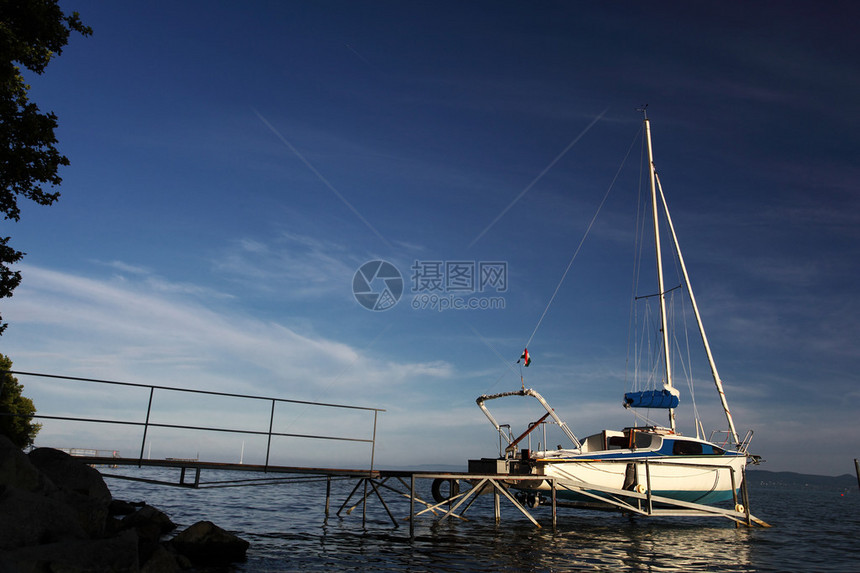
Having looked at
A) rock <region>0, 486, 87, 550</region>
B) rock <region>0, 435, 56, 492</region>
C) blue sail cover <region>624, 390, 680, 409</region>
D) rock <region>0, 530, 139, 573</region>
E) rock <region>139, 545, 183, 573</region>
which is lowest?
rock <region>139, 545, 183, 573</region>

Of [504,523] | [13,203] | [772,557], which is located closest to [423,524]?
[504,523]

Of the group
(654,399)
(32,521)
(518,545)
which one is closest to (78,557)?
(32,521)

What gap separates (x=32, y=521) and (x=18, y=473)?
1969mm

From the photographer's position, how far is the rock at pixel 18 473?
10.8 m

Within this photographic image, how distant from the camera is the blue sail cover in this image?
28.3 meters

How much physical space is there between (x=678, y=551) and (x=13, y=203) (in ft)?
76.5

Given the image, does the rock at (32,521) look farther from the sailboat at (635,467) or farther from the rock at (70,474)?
the sailboat at (635,467)

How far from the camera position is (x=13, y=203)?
1587 centimetres

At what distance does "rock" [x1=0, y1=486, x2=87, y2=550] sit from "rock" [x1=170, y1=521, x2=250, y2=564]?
4319 mm

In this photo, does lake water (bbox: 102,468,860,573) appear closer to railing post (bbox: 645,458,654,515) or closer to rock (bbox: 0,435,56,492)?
railing post (bbox: 645,458,654,515)

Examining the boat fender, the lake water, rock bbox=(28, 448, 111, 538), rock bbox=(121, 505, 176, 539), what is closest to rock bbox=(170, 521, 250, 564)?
the lake water

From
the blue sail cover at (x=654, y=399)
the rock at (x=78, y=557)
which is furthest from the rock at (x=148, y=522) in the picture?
the blue sail cover at (x=654, y=399)

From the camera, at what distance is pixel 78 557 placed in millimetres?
8781

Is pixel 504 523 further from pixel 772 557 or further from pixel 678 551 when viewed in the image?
pixel 772 557
